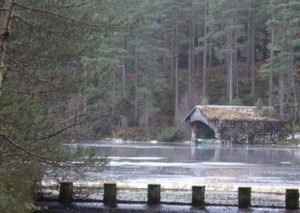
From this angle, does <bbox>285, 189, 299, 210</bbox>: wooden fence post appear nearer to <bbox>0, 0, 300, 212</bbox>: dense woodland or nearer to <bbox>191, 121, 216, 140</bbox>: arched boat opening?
<bbox>0, 0, 300, 212</bbox>: dense woodland

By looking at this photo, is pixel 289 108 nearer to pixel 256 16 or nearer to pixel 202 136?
pixel 202 136

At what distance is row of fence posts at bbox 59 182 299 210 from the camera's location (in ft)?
48.8

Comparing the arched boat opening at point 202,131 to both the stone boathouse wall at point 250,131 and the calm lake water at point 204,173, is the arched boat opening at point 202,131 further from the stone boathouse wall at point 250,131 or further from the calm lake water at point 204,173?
the calm lake water at point 204,173

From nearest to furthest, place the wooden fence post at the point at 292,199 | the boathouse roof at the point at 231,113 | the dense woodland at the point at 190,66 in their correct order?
1. the wooden fence post at the point at 292,199
2. the boathouse roof at the point at 231,113
3. the dense woodland at the point at 190,66

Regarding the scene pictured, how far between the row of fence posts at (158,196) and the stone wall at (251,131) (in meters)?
33.8

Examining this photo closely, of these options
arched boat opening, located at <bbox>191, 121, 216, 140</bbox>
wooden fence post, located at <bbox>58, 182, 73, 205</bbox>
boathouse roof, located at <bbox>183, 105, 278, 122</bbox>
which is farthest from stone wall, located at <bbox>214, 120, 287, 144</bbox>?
wooden fence post, located at <bbox>58, 182, 73, 205</bbox>

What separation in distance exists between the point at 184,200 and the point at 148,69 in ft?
144

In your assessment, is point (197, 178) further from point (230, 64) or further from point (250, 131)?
point (230, 64)

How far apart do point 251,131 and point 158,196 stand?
35018mm

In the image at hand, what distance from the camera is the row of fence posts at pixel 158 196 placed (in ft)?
48.8

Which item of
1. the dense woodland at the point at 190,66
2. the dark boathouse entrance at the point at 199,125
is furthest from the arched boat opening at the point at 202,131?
the dense woodland at the point at 190,66

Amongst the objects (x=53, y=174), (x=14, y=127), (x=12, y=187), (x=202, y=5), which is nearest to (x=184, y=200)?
(x=53, y=174)

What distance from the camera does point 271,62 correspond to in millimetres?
Result: 53719

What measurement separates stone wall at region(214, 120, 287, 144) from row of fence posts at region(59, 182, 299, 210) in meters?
33.8
